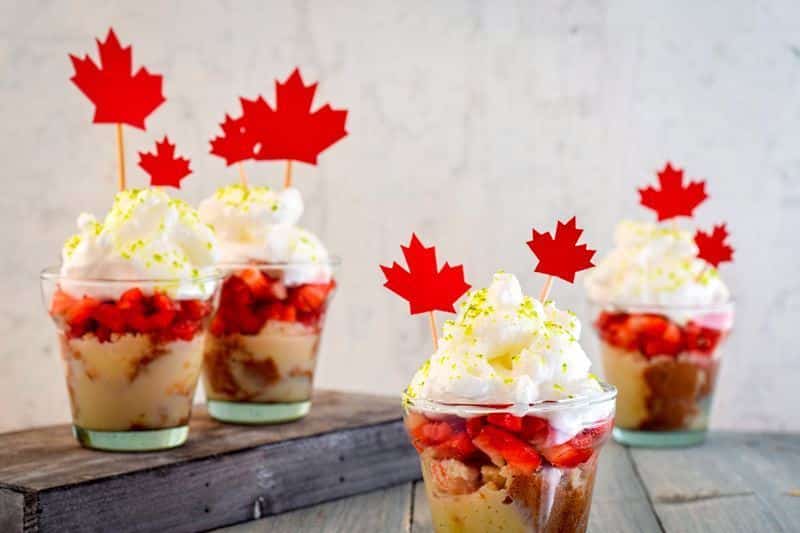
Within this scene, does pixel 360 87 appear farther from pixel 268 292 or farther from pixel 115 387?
pixel 115 387

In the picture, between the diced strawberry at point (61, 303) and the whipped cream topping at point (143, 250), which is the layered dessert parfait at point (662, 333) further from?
the diced strawberry at point (61, 303)

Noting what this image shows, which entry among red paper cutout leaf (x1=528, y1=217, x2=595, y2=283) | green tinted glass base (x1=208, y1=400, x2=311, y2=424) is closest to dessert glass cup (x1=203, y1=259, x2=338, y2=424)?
green tinted glass base (x1=208, y1=400, x2=311, y2=424)

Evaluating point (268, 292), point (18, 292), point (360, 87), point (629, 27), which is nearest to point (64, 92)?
point (18, 292)

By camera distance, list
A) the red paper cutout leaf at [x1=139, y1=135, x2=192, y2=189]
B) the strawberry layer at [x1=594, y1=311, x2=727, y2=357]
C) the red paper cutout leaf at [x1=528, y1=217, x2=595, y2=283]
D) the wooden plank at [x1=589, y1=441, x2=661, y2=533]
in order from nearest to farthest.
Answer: the red paper cutout leaf at [x1=528, y1=217, x2=595, y2=283] < the wooden plank at [x1=589, y1=441, x2=661, y2=533] < the red paper cutout leaf at [x1=139, y1=135, x2=192, y2=189] < the strawberry layer at [x1=594, y1=311, x2=727, y2=357]

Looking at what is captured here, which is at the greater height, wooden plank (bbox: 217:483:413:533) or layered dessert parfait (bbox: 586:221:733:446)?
layered dessert parfait (bbox: 586:221:733:446)

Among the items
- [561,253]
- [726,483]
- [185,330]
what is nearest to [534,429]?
[561,253]

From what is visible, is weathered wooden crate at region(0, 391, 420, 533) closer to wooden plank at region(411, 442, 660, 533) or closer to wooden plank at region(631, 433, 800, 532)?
wooden plank at region(411, 442, 660, 533)
